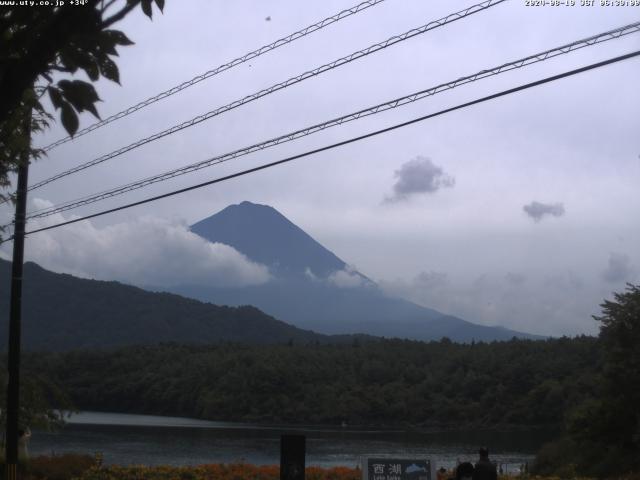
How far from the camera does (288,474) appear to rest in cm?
1267

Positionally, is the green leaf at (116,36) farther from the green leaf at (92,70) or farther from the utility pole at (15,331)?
the utility pole at (15,331)

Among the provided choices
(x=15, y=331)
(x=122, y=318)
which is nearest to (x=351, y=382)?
(x=15, y=331)

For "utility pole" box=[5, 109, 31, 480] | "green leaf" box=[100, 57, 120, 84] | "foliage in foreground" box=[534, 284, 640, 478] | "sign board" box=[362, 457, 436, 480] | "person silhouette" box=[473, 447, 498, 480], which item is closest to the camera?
"green leaf" box=[100, 57, 120, 84]

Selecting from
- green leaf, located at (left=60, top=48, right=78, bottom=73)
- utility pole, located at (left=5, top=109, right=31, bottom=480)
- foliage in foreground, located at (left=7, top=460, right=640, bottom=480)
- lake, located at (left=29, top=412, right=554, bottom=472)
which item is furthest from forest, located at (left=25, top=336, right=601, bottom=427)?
green leaf, located at (left=60, top=48, right=78, bottom=73)

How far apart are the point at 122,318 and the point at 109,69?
119m

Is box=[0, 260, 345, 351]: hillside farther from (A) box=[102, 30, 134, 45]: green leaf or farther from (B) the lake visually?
Answer: (A) box=[102, 30, 134, 45]: green leaf

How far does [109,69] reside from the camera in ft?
14.4

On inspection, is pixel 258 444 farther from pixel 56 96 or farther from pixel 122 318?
pixel 122 318

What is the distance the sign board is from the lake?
30.2ft

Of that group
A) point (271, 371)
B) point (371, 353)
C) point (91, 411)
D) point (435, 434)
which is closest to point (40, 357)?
point (91, 411)

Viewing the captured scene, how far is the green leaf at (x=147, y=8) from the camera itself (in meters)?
4.27

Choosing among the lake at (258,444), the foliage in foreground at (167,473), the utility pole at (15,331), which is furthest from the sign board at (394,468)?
the lake at (258,444)

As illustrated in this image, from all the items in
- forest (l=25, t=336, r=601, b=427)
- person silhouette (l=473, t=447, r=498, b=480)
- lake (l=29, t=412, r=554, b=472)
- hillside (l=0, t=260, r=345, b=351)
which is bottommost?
lake (l=29, t=412, r=554, b=472)

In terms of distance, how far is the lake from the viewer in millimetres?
25328
